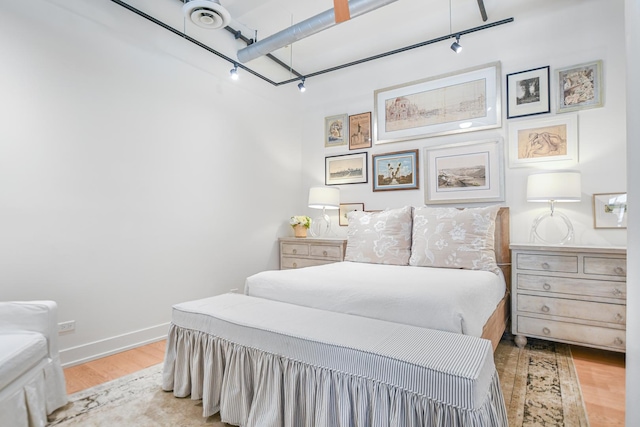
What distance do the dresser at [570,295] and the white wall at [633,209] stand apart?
190 centimetres

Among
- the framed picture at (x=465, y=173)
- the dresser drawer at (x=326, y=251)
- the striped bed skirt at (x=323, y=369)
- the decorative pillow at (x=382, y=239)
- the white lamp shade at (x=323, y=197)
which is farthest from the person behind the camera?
the white lamp shade at (x=323, y=197)

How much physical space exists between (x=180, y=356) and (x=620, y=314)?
2.93 m

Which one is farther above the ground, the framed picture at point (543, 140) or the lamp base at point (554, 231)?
the framed picture at point (543, 140)

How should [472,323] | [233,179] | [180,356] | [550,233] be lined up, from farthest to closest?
[233,179]
[550,233]
[180,356]
[472,323]

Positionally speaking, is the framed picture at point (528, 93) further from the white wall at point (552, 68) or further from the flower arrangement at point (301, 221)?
the flower arrangement at point (301, 221)

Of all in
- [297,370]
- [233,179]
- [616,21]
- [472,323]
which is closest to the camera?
[297,370]

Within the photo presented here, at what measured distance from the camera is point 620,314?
2.24m

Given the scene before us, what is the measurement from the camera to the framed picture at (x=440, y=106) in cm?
321

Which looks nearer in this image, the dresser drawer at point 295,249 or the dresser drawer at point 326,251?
the dresser drawer at point 326,251

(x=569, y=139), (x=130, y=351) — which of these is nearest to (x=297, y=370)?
(x=130, y=351)

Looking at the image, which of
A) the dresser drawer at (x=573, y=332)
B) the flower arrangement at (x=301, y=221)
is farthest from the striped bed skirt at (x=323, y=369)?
the flower arrangement at (x=301, y=221)

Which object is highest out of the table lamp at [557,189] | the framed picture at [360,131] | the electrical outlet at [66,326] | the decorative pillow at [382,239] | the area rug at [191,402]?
the framed picture at [360,131]

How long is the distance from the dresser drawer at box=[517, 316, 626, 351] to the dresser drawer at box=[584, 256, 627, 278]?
39 centimetres

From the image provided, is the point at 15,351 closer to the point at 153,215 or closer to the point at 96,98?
the point at 153,215
